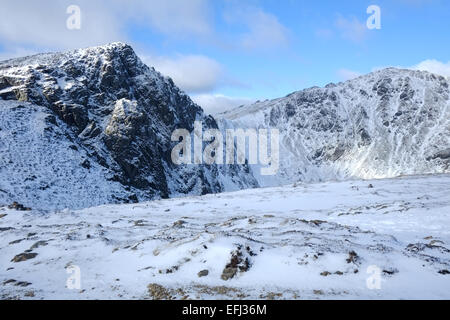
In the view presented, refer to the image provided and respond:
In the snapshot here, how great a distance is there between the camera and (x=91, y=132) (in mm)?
74062

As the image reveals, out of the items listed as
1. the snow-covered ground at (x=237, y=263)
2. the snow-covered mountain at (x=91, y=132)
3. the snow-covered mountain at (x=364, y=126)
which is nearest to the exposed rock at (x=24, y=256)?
the snow-covered ground at (x=237, y=263)

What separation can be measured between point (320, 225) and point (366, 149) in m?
136

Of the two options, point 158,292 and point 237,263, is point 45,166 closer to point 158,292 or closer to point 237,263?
point 158,292

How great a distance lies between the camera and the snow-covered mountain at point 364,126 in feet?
444

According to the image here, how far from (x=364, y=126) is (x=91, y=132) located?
12230 cm

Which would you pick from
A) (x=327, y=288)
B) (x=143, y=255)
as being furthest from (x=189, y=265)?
(x=327, y=288)

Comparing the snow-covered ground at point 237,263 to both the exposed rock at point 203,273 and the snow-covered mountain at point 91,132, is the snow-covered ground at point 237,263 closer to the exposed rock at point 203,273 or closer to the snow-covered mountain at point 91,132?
the exposed rock at point 203,273

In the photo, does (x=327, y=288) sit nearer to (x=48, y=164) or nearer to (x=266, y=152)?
(x=48, y=164)

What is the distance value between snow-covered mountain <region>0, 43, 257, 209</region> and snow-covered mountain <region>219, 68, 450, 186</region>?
54.0m

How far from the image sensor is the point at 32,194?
48656 mm

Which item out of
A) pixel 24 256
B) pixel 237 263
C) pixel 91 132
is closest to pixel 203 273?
pixel 237 263

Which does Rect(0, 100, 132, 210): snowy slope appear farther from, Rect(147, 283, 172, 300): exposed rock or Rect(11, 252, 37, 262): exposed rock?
Rect(147, 283, 172, 300): exposed rock

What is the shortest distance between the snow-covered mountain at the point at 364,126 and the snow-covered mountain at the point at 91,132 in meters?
54.0

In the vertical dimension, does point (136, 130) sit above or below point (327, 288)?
above
